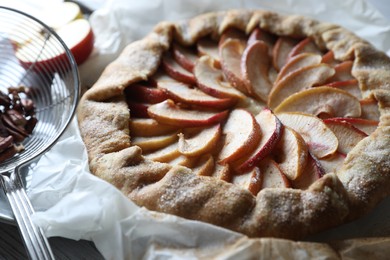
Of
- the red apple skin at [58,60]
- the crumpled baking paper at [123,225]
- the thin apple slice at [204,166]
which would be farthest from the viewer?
the red apple skin at [58,60]

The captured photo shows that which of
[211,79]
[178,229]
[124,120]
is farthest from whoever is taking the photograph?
[211,79]

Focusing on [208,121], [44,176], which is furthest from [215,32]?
[44,176]

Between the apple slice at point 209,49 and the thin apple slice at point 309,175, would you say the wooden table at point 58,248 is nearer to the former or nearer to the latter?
the thin apple slice at point 309,175

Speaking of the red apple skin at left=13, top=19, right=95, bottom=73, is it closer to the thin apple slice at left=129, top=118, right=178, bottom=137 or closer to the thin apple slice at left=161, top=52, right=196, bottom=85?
the thin apple slice at left=161, top=52, right=196, bottom=85

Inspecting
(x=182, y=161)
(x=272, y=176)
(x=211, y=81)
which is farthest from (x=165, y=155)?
(x=211, y=81)

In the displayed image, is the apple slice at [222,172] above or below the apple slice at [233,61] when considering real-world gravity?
below

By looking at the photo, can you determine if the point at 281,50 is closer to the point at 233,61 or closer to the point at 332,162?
the point at 233,61

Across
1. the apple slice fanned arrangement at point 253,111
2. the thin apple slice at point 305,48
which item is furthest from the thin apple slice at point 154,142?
the thin apple slice at point 305,48

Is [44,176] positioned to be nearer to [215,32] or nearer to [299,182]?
[299,182]
